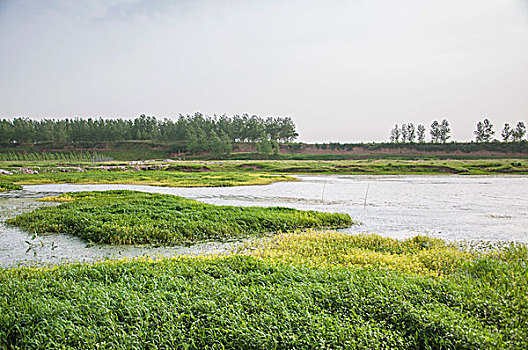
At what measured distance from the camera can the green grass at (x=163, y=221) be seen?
514 inches

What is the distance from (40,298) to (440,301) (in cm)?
742

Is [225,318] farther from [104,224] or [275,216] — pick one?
[275,216]

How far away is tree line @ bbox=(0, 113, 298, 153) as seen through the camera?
126562 millimetres

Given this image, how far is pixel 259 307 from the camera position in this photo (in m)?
5.90

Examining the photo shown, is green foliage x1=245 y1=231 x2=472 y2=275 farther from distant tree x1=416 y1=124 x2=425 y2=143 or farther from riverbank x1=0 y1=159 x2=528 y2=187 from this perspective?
distant tree x1=416 y1=124 x2=425 y2=143

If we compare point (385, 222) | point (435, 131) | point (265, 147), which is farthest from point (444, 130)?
point (385, 222)

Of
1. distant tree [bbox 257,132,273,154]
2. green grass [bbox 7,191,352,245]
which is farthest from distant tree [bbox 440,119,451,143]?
green grass [bbox 7,191,352,245]

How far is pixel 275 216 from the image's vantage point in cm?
1648

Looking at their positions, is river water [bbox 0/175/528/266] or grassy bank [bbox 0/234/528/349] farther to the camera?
river water [bbox 0/175/528/266]

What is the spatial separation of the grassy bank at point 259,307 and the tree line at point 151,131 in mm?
107896

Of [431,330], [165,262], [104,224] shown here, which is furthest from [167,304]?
[104,224]

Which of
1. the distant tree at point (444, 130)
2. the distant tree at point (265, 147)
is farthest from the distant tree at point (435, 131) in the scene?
the distant tree at point (265, 147)

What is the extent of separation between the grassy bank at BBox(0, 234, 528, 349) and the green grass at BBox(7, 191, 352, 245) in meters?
4.56

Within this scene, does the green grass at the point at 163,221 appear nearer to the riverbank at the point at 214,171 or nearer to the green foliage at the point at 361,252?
the green foliage at the point at 361,252
